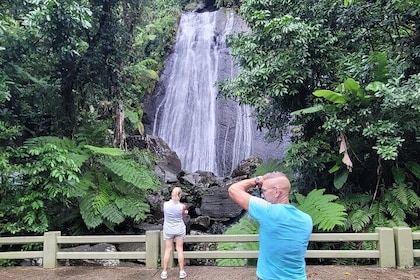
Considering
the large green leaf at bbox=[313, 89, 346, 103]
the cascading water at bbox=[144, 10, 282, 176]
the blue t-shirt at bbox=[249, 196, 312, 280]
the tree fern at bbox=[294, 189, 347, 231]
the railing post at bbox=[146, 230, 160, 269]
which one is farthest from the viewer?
the cascading water at bbox=[144, 10, 282, 176]

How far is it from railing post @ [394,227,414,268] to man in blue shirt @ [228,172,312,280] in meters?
4.05

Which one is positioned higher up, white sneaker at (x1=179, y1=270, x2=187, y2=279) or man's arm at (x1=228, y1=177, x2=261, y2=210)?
man's arm at (x1=228, y1=177, x2=261, y2=210)

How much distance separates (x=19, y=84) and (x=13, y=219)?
3182 millimetres

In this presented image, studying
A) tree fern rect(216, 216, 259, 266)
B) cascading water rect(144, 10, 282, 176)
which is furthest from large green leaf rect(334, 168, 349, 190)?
cascading water rect(144, 10, 282, 176)

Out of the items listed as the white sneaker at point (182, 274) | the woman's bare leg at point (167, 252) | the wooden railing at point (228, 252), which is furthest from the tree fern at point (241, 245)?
the woman's bare leg at point (167, 252)

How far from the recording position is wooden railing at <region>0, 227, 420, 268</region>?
5723 mm

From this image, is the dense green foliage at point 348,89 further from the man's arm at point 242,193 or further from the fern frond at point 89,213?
the man's arm at point 242,193

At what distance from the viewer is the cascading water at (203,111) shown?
61.5ft

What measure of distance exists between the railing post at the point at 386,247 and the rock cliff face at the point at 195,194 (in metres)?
5.48

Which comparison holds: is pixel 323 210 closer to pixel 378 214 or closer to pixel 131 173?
pixel 378 214

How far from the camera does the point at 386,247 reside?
5754 millimetres

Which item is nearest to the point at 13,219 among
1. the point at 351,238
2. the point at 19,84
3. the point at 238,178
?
the point at 19,84

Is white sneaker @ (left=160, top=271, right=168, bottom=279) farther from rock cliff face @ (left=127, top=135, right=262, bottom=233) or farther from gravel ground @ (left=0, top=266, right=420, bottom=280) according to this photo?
rock cliff face @ (left=127, top=135, right=262, bottom=233)

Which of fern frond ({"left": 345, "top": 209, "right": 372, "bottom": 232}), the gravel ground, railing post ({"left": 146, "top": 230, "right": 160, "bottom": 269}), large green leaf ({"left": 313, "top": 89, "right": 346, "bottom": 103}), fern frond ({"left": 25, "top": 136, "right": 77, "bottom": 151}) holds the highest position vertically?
large green leaf ({"left": 313, "top": 89, "right": 346, "bottom": 103})
